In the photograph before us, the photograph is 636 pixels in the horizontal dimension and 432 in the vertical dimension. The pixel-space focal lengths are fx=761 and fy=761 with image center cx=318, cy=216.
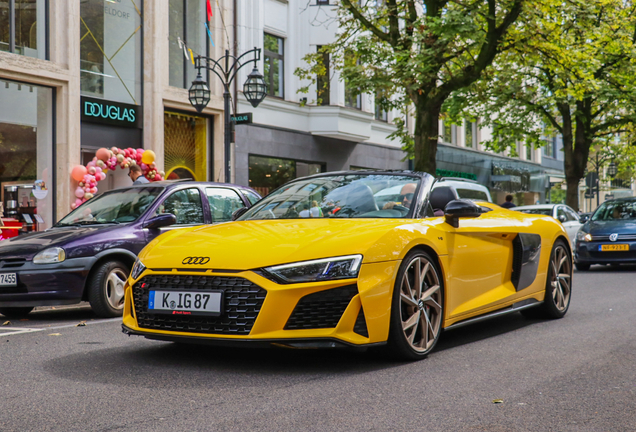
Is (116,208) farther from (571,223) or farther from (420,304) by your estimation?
(571,223)

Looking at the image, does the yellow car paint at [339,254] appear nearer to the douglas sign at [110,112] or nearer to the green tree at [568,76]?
the green tree at [568,76]

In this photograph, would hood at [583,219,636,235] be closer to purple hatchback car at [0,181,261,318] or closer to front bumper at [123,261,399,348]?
purple hatchback car at [0,181,261,318]

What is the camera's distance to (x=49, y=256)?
7.59 meters

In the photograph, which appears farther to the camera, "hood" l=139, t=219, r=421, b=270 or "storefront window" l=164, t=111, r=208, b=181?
"storefront window" l=164, t=111, r=208, b=181

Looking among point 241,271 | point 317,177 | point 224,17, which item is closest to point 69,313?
→ point 317,177

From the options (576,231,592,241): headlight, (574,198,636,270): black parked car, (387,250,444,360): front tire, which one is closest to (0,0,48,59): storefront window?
(576,231,592,241): headlight

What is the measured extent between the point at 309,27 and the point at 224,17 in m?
3.71

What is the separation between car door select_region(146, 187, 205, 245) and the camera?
8812 millimetres

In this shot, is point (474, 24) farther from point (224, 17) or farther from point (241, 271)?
point (241, 271)

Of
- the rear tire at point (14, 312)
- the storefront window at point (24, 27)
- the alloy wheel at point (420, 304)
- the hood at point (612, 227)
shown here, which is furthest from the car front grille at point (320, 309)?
the storefront window at point (24, 27)

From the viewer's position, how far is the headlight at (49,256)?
7.57 metres

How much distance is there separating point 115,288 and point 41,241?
89 cm

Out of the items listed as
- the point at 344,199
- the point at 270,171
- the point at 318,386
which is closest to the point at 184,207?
the point at 344,199

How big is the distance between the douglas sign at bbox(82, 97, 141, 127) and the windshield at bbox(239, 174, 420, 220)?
12607 mm
